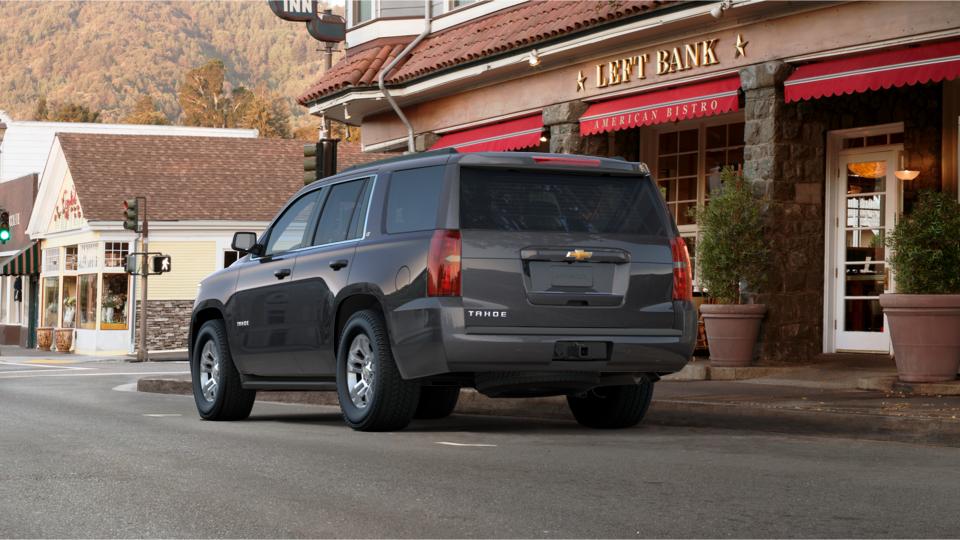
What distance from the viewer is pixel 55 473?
857cm

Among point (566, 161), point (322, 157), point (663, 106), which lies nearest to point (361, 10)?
point (322, 157)

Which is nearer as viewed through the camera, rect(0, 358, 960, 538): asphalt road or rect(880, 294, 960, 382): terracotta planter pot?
rect(0, 358, 960, 538): asphalt road

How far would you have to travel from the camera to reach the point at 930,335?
43.2 feet

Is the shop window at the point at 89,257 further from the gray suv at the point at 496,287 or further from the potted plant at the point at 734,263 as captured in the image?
the gray suv at the point at 496,287

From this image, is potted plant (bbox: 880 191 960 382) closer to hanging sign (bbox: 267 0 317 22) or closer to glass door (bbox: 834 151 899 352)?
glass door (bbox: 834 151 899 352)

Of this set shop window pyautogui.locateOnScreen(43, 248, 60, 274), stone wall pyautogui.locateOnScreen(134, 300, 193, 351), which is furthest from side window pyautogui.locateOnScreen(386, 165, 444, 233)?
shop window pyautogui.locateOnScreen(43, 248, 60, 274)

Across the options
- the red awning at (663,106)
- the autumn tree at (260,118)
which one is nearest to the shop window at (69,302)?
the red awning at (663,106)

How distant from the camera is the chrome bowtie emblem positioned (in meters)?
10.1

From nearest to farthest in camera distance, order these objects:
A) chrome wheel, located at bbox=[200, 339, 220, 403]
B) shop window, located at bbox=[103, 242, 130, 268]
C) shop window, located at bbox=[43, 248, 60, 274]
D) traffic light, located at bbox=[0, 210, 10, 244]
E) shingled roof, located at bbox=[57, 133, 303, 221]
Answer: chrome wheel, located at bbox=[200, 339, 220, 403] → traffic light, located at bbox=[0, 210, 10, 244] → shop window, located at bbox=[103, 242, 130, 268] → shingled roof, located at bbox=[57, 133, 303, 221] → shop window, located at bbox=[43, 248, 60, 274]

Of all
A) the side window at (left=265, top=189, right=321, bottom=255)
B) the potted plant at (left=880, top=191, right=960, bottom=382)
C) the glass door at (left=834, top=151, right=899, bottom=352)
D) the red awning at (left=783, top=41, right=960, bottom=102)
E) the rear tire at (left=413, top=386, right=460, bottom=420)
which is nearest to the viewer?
the side window at (left=265, top=189, right=321, bottom=255)

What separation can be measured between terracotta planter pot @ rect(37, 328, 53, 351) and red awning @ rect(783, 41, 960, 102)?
37.4 meters

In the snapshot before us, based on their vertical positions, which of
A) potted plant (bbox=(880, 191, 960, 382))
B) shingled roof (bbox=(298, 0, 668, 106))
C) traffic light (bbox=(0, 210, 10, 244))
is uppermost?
shingled roof (bbox=(298, 0, 668, 106))

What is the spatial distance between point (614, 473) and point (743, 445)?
2.01 m

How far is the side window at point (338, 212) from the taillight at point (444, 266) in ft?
5.00
